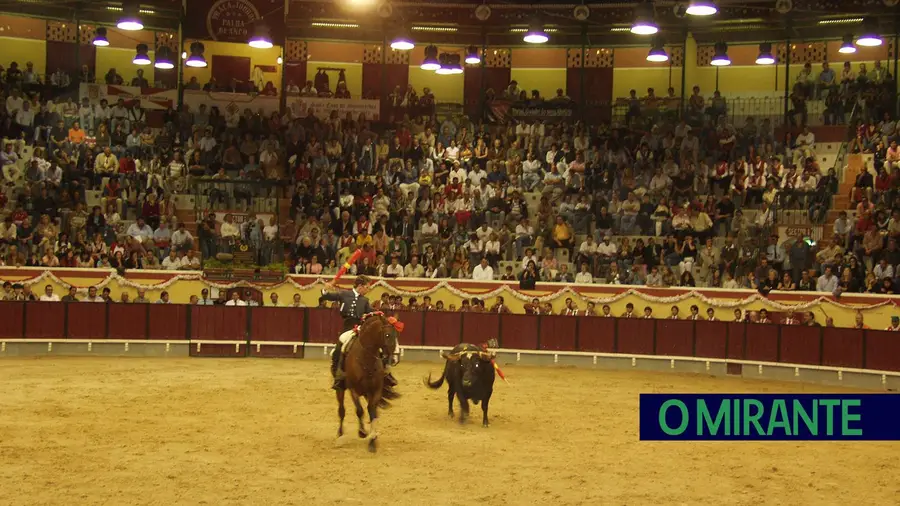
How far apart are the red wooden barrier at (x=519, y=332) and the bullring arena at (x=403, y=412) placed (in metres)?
0.03

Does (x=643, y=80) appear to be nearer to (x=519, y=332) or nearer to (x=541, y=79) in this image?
(x=541, y=79)

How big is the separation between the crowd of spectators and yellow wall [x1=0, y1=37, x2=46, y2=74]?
4.96 m

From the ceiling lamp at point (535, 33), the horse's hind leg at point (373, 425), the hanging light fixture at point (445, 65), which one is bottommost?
the horse's hind leg at point (373, 425)

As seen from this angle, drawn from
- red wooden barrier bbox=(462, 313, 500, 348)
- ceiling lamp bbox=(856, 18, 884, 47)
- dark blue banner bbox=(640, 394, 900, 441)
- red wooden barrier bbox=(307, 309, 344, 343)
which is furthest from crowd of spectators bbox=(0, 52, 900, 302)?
dark blue banner bbox=(640, 394, 900, 441)

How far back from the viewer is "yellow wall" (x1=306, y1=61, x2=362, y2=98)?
3616 centimetres

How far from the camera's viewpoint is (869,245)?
22.9 m

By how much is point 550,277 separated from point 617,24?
34.3ft

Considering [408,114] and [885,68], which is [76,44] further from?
[885,68]

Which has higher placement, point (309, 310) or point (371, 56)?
point (371, 56)

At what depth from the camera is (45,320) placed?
23.0m

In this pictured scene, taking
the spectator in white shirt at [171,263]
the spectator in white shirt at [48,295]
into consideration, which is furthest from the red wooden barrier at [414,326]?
the spectator in white shirt at [48,295]

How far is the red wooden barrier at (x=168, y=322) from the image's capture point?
929 inches

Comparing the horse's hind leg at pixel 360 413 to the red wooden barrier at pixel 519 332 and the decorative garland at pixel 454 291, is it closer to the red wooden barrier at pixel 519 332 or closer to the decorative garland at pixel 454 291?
the red wooden barrier at pixel 519 332

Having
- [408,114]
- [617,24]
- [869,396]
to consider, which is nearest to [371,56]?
[408,114]
